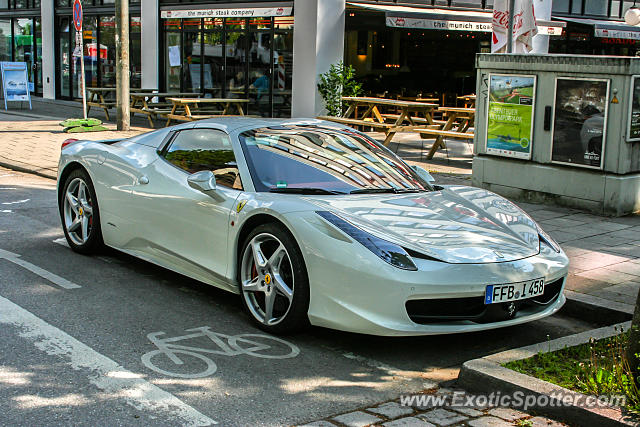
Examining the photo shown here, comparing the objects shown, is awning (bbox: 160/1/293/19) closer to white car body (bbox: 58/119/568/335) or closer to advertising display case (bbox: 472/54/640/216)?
advertising display case (bbox: 472/54/640/216)

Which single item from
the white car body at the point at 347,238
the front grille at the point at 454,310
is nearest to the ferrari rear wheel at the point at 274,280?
the white car body at the point at 347,238

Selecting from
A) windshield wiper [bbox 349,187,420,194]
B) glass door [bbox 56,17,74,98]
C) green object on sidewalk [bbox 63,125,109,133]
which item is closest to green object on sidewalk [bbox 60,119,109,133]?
green object on sidewalk [bbox 63,125,109,133]

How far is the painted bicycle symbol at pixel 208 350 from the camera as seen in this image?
15.2 ft

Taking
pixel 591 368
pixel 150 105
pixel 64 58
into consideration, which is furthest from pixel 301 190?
pixel 64 58

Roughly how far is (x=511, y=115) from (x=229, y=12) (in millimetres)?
12733

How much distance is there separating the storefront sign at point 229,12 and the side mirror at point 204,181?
49.6ft

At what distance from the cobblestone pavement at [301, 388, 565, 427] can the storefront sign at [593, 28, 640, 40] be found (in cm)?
2034

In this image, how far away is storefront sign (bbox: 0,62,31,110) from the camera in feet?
81.5

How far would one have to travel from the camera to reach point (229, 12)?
2148cm

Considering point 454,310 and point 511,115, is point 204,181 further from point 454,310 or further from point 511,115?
point 511,115

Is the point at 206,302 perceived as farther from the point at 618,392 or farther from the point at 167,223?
the point at 618,392

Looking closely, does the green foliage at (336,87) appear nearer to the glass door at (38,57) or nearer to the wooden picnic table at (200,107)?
the wooden picnic table at (200,107)

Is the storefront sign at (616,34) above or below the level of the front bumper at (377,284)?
above

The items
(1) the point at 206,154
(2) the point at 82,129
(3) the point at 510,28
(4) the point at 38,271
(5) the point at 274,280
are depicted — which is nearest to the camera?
(5) the point at 274,280
